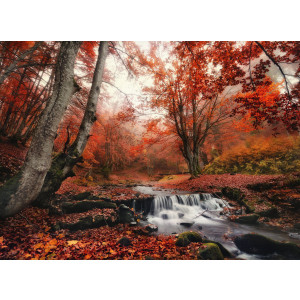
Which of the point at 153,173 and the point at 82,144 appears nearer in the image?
the point at 82,144

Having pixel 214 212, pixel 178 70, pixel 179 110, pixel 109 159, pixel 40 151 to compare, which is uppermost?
pixel 178 70

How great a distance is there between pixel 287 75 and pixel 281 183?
226 cm

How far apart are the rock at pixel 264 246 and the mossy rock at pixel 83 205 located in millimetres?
2399

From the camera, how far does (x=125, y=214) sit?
260 centimetres

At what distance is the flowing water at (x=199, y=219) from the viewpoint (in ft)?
6.89

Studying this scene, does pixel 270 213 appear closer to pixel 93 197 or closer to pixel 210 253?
pixel 210 253

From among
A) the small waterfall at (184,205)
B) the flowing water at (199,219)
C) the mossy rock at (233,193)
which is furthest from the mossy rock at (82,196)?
the mossy rock at (233,193)

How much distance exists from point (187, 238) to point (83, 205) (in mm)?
2092

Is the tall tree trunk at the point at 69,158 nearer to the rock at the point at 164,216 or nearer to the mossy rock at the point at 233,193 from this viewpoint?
the rock at the point at 164,216

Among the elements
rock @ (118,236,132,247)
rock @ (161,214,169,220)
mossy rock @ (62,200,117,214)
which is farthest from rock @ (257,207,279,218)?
mossy rock @ (62,200,117,214)

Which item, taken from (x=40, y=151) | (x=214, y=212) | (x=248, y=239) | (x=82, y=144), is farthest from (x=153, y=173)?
(x=40, y=151)

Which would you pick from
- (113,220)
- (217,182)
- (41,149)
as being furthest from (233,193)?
(41,149)
